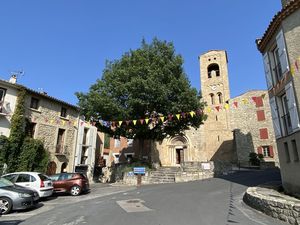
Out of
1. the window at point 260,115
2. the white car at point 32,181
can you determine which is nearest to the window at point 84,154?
the white car at point 32,181

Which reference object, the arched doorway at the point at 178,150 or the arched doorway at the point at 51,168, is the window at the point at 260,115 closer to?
the arched doorway at the point at 178,150

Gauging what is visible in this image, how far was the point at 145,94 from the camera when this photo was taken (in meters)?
17.2

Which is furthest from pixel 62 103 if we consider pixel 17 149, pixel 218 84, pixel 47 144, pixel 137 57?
pixel 218 84

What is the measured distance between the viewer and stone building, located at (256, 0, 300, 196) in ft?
31.8

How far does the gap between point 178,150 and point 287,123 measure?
69.7ft

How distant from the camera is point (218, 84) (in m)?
34.5

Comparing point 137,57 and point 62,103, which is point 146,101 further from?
point 62,103

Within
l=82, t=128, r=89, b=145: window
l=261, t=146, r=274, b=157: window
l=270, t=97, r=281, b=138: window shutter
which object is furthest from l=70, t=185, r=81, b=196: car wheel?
l=261, t=146, r=274, b=157: window

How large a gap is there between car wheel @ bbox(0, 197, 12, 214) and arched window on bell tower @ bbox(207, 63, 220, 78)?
31.5 meters

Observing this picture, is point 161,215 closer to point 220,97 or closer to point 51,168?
point 51,168

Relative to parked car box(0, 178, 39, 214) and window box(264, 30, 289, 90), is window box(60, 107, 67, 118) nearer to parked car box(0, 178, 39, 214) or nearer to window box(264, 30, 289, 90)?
parked car box(0, 178, 39, 214)

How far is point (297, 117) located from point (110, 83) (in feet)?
43.9

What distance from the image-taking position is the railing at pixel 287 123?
10586 millimetres

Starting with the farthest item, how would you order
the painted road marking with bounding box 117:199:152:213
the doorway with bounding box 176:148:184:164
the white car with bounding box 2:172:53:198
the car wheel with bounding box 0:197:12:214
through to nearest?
the doorway with bounding box 176:148:184:164, the white car with bounding box 2:172:53:198, the car wheel with bounding box 0:197:12:214, the painted road marking with bounding box 117:199:152:213
